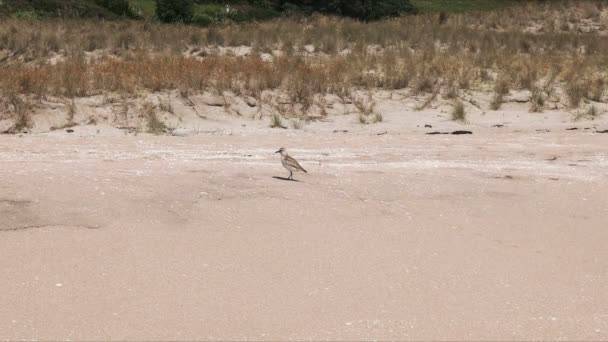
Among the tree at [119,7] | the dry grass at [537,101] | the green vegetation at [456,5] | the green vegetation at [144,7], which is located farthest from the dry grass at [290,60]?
the green vegetation at [456,5]

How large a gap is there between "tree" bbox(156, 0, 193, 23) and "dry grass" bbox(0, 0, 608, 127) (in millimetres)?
4572

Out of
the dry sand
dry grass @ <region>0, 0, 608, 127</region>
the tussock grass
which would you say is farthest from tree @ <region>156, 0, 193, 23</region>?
the dry sand

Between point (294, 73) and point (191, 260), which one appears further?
point (294, 73)

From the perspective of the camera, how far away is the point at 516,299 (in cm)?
722

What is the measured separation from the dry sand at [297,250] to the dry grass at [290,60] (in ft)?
17.4

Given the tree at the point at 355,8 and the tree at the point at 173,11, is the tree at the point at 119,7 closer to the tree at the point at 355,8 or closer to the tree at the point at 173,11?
the tree at the point at 173,11

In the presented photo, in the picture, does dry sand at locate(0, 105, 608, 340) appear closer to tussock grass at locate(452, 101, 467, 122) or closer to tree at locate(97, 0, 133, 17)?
tussock grass at locate(452, 101, 467, 122)

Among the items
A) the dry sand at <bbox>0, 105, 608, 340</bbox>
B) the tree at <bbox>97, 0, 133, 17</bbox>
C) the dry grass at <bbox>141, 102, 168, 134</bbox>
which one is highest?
A: the tree at <bbox>97, 0, 133, 17</bbox>

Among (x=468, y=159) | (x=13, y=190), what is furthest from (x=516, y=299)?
(x=468, y=159)

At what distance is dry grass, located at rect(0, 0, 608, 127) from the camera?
17.2 meters

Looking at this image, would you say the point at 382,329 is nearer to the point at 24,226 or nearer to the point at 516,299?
the point at 516,299

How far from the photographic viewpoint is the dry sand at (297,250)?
258 inches

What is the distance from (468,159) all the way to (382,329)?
6970mm

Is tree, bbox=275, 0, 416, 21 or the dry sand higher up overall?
tree, bbox=275, 0, 416, 21
